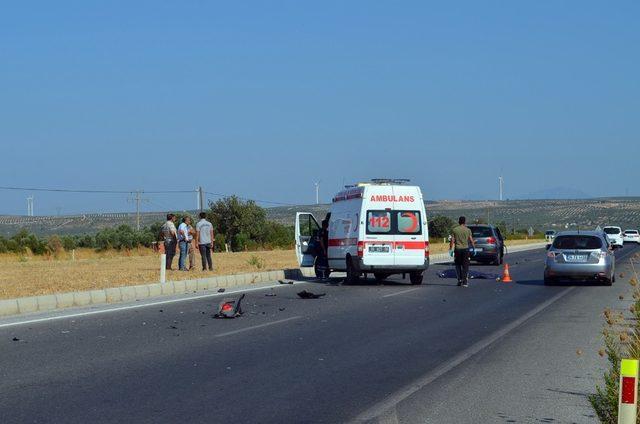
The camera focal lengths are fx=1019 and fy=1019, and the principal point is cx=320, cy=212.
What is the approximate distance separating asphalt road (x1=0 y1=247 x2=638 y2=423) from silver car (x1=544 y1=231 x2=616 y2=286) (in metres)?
6.68

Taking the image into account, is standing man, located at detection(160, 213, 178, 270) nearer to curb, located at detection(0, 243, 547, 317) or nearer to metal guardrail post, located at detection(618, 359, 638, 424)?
curb, located at detection(0, 243, 547, 317)

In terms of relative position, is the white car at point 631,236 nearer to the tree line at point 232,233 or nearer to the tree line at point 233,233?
the tree line at point 232,233

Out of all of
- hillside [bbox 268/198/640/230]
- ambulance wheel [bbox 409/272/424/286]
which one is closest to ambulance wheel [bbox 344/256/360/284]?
ambulance wheel [bbox 409/272/424/286]

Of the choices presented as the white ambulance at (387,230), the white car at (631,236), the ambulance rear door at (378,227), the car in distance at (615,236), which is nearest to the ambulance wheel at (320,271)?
the white ambulance at (387,230)

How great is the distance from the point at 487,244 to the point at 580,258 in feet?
43.8

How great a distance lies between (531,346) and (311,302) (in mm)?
8325

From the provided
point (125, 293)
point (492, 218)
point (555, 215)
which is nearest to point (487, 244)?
point (125, 293)

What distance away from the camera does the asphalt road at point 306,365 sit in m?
9.14

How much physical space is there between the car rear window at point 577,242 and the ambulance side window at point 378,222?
4.78 meters

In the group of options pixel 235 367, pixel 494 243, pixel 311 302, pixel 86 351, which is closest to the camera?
pixel 235 367

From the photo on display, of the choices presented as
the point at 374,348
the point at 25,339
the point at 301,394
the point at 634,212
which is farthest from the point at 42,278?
the point at 634,212

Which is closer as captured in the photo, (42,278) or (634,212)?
(42,278)

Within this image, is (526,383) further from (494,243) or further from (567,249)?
(494,243)

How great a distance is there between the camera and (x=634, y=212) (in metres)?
182
